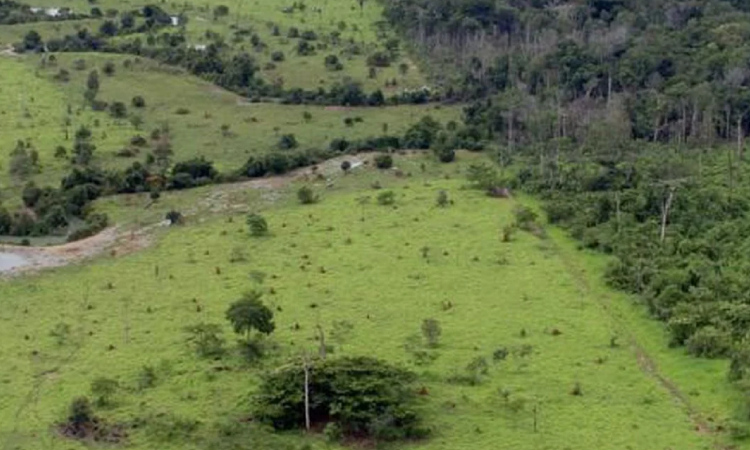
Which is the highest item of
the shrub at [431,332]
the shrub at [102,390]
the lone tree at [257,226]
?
the shrub at [102,390]

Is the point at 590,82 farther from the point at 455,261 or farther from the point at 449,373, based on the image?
the point at 449,373

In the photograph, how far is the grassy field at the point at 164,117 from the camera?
261 ft

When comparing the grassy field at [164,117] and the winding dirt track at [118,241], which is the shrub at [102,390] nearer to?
the winding dirt track at [118,241]

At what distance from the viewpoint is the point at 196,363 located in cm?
4809

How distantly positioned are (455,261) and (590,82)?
33.6 metres

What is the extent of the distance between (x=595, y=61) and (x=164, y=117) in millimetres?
29949

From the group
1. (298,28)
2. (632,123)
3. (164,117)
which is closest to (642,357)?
(632,123)

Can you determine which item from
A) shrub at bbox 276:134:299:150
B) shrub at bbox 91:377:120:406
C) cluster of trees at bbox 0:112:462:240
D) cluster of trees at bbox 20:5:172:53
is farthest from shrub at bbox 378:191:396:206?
cluster of trees at bbox 20:5:172:53

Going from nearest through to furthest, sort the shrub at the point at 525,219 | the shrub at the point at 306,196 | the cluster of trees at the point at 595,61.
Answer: the shrub at the point at 525,219
the shrub at the point at 306,196
the cluster of trees at the point at 595,61

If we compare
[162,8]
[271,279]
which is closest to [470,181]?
[271,279]

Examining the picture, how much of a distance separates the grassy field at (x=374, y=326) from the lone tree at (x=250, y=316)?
3.74 feet

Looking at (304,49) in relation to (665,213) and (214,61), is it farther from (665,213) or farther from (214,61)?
(665,213)

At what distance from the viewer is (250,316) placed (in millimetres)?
48562

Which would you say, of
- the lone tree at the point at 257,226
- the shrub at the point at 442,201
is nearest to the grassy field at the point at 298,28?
the shrub at the point at 442,201
